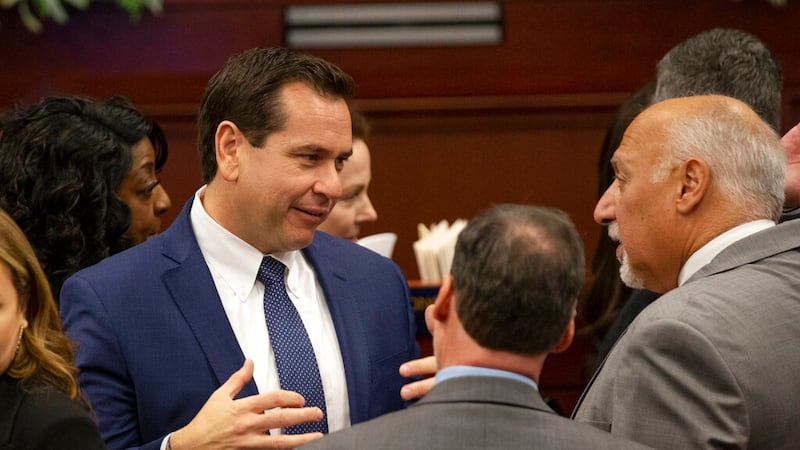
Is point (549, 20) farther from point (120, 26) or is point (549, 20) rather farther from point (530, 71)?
point (120, 26)

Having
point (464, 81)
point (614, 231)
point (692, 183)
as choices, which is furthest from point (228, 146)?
point (464, 81)

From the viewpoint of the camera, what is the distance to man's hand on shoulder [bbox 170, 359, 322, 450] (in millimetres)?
2244

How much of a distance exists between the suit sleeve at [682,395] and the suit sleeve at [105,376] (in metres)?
1.02

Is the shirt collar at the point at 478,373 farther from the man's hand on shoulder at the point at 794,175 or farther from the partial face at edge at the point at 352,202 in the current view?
the partial face at edge at the point at 352,202

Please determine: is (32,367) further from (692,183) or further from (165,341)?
(692,183)

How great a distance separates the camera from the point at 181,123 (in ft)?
17.7

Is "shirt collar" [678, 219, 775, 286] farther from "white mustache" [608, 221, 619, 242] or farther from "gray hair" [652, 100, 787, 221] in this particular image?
"white mustache" [608, 221, 619, 242]

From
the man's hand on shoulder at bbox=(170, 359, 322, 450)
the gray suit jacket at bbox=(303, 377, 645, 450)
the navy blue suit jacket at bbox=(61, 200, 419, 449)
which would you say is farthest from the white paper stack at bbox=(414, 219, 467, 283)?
the gray suit jacket at bbox=(303, 377, 645, 450)

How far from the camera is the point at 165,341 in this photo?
2.48 m

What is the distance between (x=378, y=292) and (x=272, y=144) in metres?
0.45

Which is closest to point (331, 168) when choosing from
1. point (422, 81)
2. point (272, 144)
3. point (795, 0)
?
point (272, 144)

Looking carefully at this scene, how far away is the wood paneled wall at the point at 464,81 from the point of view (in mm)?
5395

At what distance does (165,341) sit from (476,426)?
3.20 ft

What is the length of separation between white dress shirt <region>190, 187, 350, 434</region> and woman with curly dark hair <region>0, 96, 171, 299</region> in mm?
618
